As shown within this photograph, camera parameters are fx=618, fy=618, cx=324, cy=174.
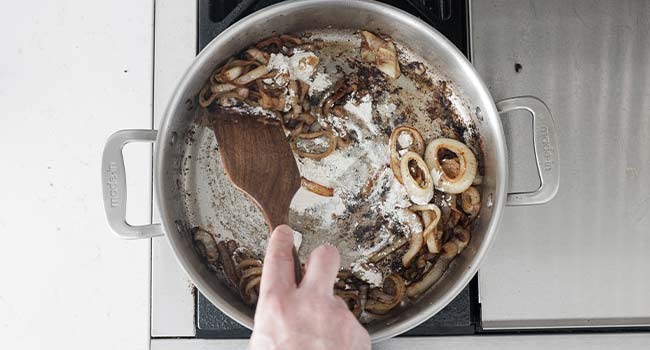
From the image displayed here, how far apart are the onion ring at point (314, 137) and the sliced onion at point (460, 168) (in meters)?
0.11

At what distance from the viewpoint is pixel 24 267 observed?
78cm

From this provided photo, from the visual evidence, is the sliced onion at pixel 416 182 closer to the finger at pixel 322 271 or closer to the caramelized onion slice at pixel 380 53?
the caramelized onion slice at pixel 380 53

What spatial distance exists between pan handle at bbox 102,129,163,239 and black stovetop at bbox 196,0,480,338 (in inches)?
5.6

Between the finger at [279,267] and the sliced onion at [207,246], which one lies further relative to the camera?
the sliced onion at [207,246]

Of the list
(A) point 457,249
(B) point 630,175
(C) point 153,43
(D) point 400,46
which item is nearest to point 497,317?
(A) point 457,249

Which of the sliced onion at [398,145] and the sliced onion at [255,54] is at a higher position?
the sliced onion at [255,54]

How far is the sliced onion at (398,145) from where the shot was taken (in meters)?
0.73

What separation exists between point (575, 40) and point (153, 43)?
20.9 inches

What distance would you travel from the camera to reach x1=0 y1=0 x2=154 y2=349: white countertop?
77 centimetres

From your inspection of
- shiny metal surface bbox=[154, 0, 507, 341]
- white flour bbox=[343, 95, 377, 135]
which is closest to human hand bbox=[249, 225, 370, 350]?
shiny metal surface bbox=[154, 0, 507, 341]

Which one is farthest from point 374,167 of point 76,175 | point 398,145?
point 76,175

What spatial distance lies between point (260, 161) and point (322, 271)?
0.78 ft

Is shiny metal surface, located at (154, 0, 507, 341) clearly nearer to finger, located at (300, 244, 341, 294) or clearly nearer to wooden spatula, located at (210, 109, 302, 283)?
wooden spatula, located at (210, 109, 302, 283)

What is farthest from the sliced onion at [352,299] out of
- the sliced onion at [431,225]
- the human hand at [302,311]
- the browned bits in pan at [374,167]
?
the human hand at [302,311]
